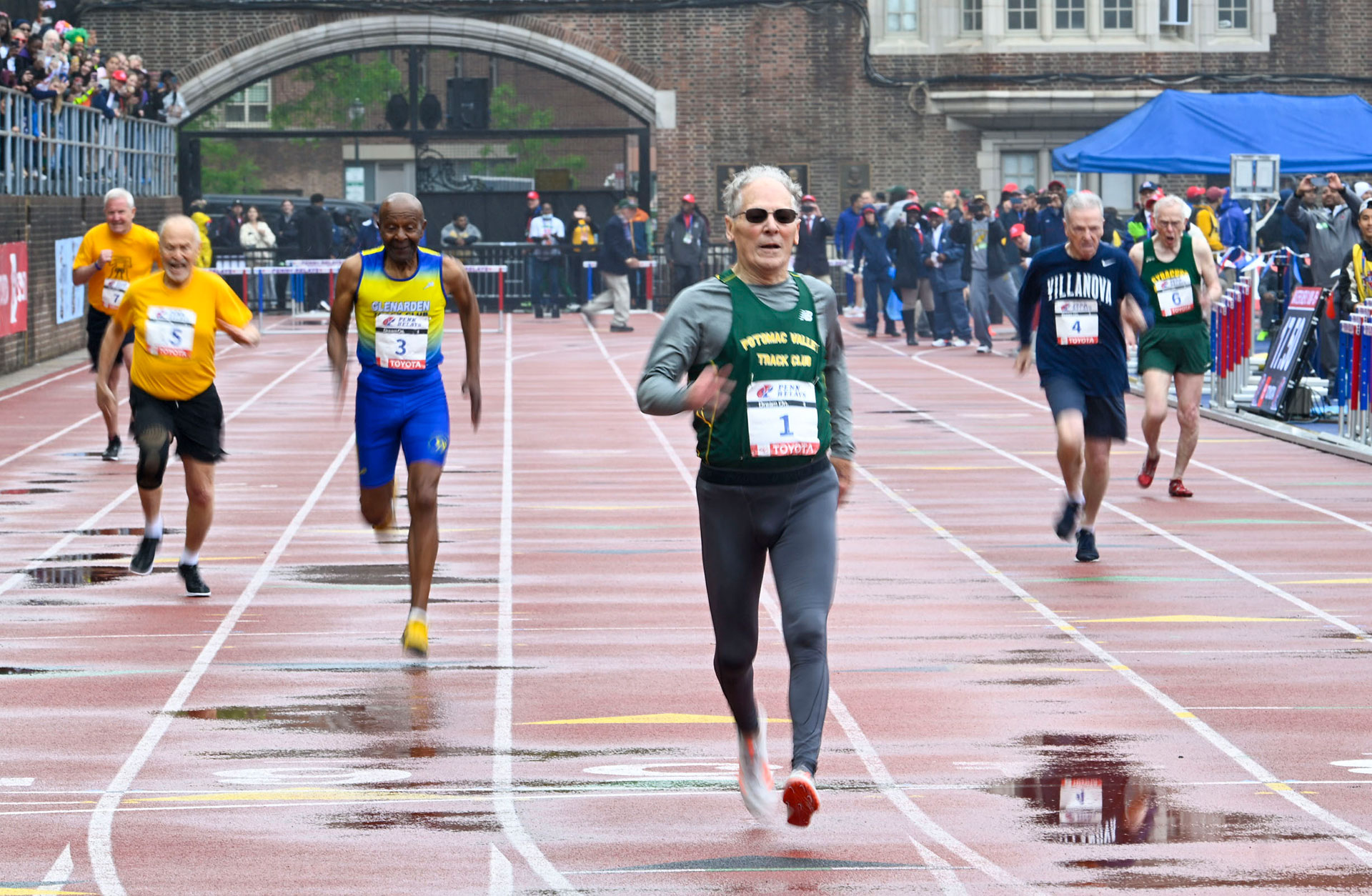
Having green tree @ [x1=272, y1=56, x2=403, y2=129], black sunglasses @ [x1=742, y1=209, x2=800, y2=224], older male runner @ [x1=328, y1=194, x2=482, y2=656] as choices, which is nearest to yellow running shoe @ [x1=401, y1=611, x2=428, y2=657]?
older male runner @ [x1=328, y1=194, x2=482, y2=656]

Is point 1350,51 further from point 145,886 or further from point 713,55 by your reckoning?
point 145,886

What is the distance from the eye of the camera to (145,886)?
5.47 metres

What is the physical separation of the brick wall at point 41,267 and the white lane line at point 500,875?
59.8 ft

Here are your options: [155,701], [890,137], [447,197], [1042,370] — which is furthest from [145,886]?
[890,137]

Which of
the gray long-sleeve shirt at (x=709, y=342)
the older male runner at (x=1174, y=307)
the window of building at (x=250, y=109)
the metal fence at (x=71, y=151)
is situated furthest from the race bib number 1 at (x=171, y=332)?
the window of building at (x=250, y=109)

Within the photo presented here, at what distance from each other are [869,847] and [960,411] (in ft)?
46.7

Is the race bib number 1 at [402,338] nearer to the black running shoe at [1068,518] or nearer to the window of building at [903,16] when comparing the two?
the black running shoe at [1068,518]

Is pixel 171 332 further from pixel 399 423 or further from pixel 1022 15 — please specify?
pixel 1022 15

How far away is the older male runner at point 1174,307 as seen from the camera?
13.3 m

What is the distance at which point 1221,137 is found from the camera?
2758cm

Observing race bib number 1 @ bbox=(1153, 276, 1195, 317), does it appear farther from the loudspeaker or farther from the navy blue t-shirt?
the loudspeaker

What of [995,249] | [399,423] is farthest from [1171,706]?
[995,249]

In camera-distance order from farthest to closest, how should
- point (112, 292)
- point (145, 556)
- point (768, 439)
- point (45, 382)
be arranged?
point (45, 382)
point (112, 292)
point (145, 556)
point (768, 439)

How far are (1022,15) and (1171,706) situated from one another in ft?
116
